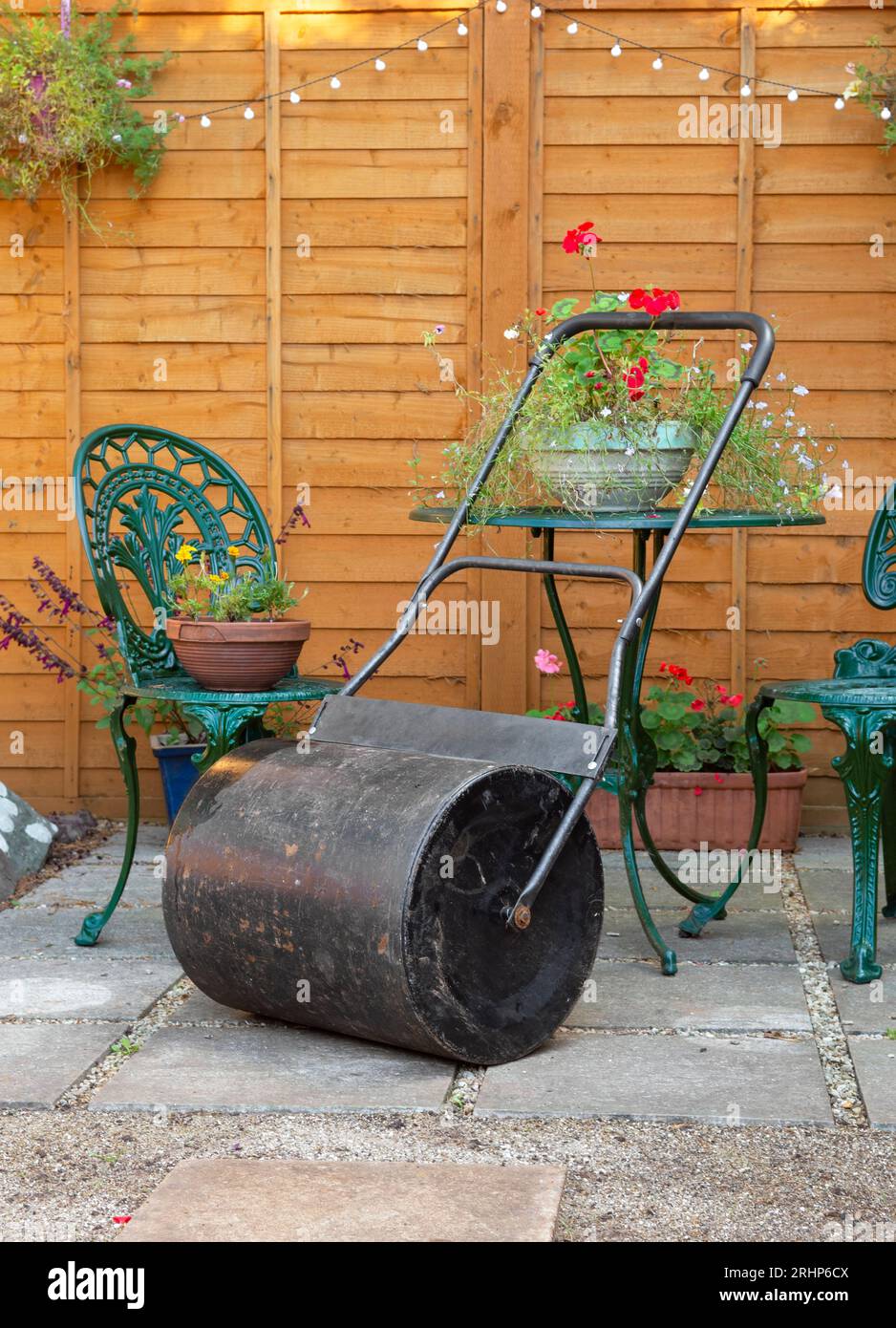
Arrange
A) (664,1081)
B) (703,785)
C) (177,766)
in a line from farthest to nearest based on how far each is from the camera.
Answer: (177,766)
(703,785)
(664,1081)

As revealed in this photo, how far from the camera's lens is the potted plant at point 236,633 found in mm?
3551

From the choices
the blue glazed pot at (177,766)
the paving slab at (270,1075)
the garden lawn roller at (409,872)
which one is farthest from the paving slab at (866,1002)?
the blue glazed pot at (177,766)

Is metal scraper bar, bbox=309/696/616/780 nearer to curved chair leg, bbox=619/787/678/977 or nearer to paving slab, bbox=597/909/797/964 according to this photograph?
curved chair leg, bbox=619/787/678/977

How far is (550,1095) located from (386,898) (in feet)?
1.51

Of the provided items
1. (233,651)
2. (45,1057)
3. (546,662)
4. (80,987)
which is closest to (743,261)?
(546,662)

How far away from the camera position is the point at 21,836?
15.1 feet

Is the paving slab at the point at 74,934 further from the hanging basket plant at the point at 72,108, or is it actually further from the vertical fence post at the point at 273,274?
the hanging basket plant at the point at 72,108

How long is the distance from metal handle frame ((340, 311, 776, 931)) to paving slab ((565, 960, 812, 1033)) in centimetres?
49

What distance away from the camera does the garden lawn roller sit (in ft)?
8.99

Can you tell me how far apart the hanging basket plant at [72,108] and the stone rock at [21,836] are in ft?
6.19

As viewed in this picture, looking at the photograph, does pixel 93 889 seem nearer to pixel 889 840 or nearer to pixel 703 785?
pixel 703 785

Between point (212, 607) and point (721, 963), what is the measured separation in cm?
146

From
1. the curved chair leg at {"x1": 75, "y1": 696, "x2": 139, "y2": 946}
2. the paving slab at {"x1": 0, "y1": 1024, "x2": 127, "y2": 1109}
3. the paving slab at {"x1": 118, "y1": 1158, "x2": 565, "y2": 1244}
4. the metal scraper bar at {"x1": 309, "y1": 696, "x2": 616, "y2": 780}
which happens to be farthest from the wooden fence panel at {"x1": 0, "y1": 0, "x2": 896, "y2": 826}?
the paving slab at {"x1": 118, "y1": 1158, "x2": 565, "y2": 1244}

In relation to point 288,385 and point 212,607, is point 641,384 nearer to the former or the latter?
point 212,607
